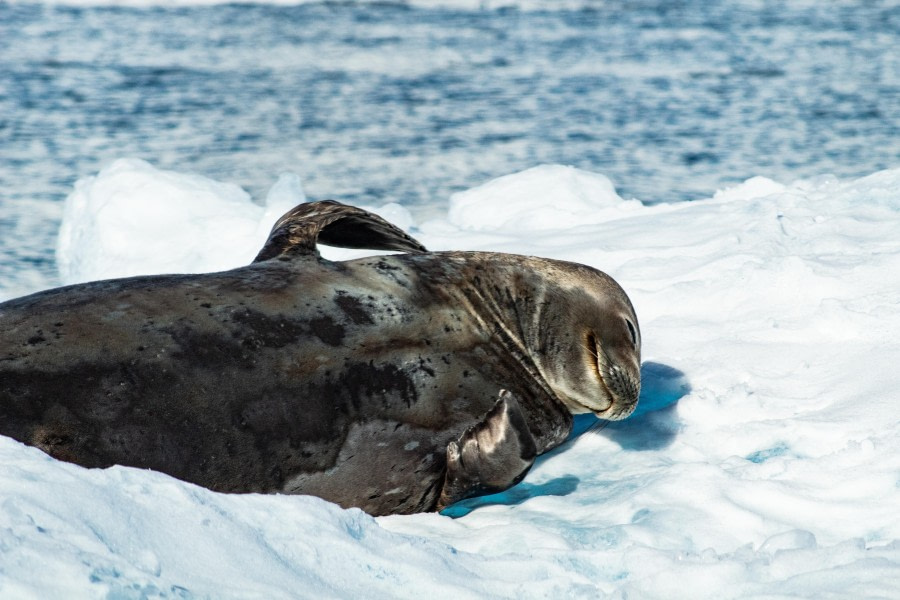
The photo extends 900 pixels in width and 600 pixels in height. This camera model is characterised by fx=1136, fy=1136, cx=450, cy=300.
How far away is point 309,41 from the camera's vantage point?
59.3 feet

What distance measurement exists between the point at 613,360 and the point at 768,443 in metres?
0.59

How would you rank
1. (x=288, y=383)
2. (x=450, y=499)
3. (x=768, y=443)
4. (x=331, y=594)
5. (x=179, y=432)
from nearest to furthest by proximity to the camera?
(x=331, y=594)
(x=179, y=432)
(x=288, y=383)
(x=450, y=499)
(x=768, y=443)

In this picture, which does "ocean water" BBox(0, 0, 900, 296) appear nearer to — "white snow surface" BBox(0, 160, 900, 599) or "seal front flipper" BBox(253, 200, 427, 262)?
"seal front flipper" BBox(253, 200, 427, 262)

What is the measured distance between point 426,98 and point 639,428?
10153 millimetres

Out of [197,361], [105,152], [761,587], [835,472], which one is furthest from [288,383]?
[105,152]

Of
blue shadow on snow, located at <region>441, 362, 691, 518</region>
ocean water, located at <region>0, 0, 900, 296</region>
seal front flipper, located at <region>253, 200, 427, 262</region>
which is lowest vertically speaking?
ocean water, located at <region>0, 0, 900, 296</region>

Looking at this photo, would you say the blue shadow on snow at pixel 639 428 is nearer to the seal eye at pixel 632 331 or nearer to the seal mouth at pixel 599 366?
the seal mouth at pixel 599 366

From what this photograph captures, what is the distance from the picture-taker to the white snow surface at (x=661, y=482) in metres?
2.36

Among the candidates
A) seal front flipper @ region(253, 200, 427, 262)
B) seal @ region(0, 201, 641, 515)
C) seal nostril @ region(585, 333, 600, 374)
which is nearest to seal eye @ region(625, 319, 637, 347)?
seal @ region(0, 201, 641, 515)

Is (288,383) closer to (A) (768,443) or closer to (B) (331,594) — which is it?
(B) (331,594)

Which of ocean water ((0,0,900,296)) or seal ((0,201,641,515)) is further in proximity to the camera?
ocean water ((0,0,900,296))

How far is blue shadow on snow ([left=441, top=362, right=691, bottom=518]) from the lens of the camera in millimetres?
3648

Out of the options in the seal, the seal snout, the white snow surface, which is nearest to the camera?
the white snow surface

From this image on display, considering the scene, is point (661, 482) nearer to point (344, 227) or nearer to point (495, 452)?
point (495, 452)
